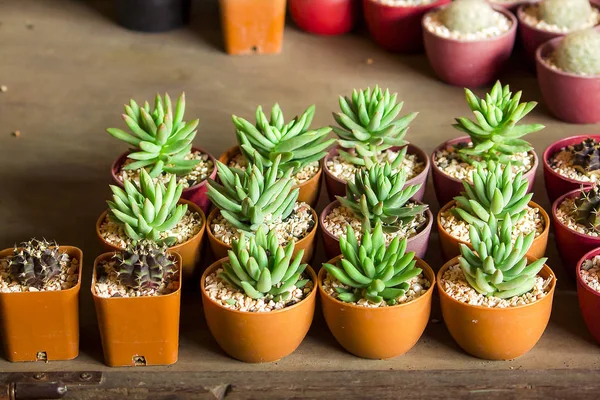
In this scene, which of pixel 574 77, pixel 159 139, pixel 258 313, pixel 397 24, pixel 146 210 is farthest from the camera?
pixel 397 24

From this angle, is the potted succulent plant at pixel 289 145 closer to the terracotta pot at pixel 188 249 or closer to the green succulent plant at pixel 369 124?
the green succulent plant at pixel 369 124

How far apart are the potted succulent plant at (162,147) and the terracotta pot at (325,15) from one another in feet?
5.15

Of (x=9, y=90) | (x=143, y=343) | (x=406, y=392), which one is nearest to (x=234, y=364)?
(x=143, y=343)

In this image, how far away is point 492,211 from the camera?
2.52 metres

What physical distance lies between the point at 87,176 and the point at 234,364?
1.11 m

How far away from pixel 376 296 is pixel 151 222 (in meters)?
0.64

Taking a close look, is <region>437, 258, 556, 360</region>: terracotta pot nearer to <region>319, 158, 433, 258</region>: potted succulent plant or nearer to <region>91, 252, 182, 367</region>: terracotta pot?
<region>319, 158, 433, 258</region>: potted succulent plant

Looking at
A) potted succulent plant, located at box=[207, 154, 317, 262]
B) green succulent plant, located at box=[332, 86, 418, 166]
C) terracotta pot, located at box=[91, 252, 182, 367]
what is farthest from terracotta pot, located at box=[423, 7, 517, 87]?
terracotta pot, located at box=[91, 252, 182, 367]

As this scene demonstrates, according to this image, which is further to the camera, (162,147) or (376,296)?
(162,147)

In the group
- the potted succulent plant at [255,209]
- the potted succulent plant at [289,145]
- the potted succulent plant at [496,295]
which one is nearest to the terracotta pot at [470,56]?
the potted succulent plant at [289,145]

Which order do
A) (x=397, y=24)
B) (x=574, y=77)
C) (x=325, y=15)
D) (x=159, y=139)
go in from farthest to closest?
(x=325, y=15), (x=397, y=24), (x=574, y=77), (x=159, y=139)

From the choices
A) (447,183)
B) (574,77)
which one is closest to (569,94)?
(574,77)

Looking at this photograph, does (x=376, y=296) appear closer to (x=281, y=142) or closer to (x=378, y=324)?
(x=378, y=324)

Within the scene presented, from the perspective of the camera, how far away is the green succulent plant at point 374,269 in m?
2.29
